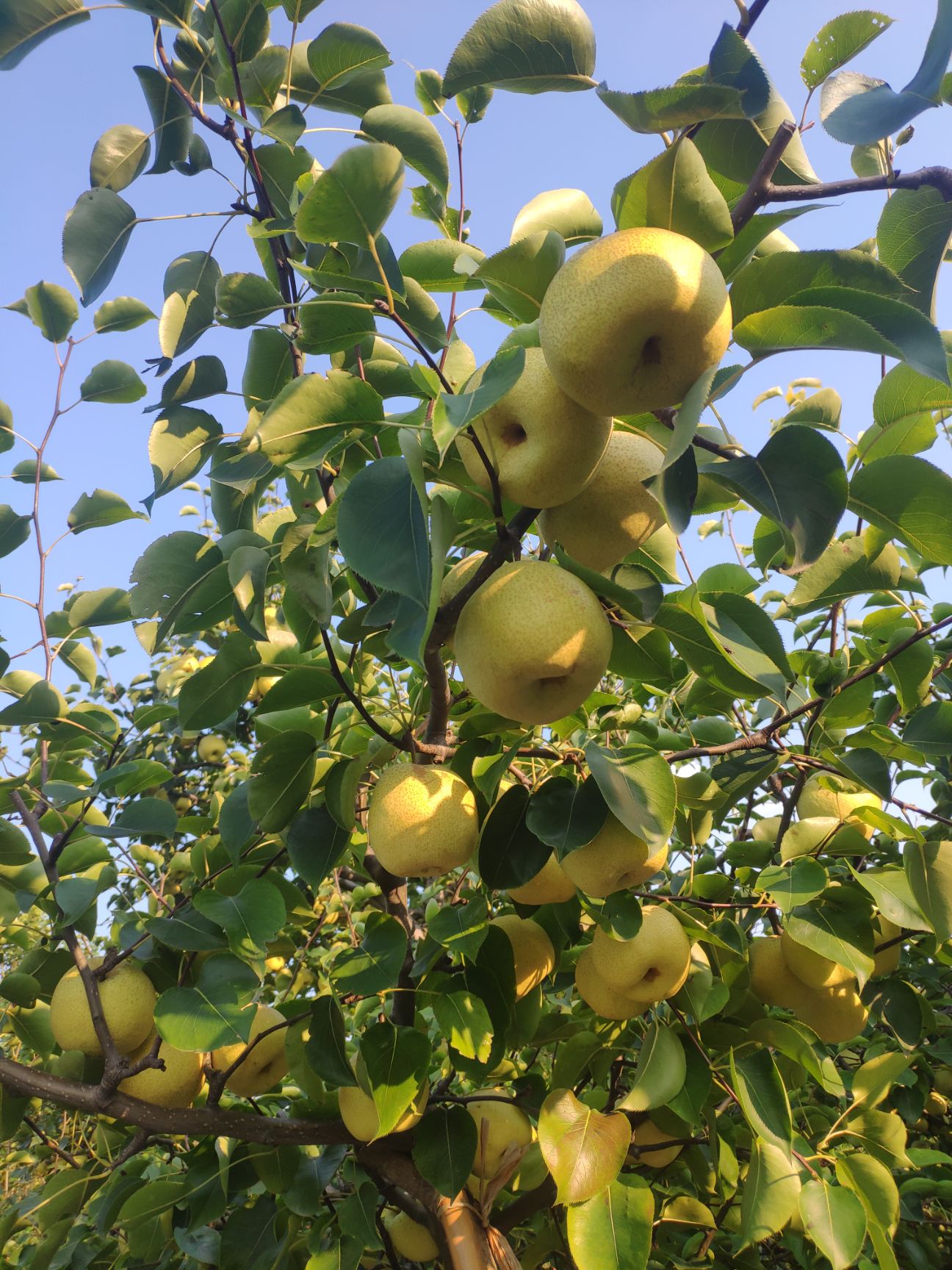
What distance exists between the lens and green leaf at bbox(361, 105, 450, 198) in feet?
5.32

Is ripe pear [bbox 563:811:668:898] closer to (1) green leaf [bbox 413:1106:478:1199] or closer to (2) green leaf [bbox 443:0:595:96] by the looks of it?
(1) green leaf [bbox 413:1106:478:1199]

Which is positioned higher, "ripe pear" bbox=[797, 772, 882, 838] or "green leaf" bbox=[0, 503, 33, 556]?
"green leaf" bbox=[0, 503, 33, 556]

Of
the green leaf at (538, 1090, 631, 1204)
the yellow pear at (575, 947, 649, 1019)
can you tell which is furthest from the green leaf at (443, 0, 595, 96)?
the green leaf at (538, 1090, 631, 1204)

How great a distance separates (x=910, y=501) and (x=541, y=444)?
0.56 m

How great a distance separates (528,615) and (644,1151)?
5.03 feet

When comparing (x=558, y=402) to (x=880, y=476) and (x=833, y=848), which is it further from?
(x=833, y=848)

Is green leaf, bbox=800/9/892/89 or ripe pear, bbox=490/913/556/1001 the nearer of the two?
green leaf, bbox=800/9/892/89

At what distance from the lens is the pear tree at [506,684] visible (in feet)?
3.69

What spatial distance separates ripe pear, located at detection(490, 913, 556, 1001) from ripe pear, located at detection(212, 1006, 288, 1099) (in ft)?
2.02

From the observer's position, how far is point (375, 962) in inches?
65.6

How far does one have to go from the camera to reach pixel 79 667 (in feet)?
8.68

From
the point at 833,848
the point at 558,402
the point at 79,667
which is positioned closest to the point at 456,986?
the point at 833,848

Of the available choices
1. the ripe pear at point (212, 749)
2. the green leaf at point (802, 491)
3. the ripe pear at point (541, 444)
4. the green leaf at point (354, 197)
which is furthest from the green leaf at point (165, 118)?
the ripe pear at point (212, 749)

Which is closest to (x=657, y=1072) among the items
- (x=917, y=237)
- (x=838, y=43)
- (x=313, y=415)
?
(x=313, y=415)
